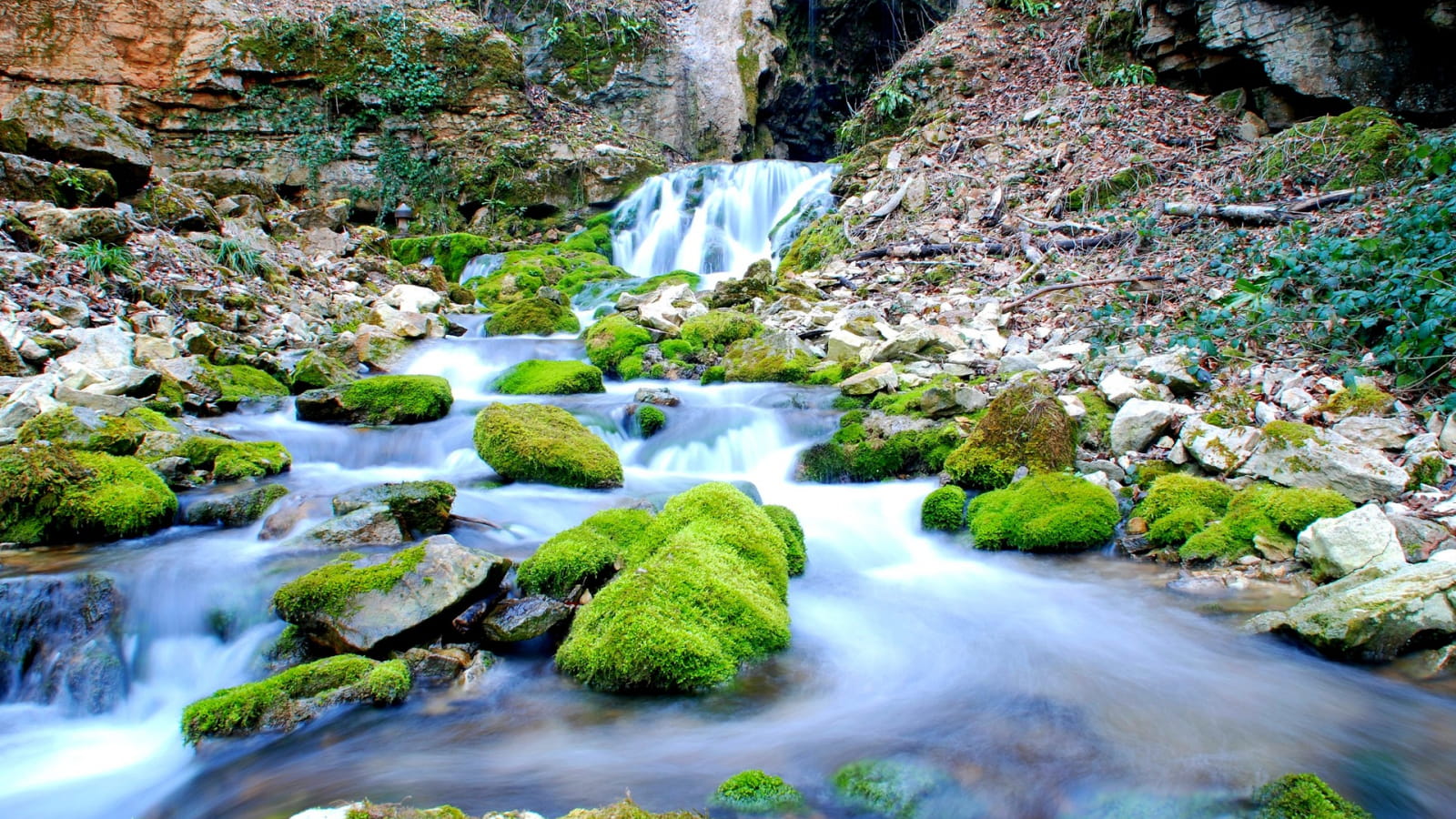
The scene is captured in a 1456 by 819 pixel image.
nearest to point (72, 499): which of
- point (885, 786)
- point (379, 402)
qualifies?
point (379, 402)

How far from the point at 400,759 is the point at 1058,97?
14390mm

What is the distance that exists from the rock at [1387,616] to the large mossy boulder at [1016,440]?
6.63ft

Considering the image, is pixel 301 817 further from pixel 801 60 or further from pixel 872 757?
pixel 801 60

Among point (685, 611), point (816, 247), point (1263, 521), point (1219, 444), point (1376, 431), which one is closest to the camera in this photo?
point (685, 611)

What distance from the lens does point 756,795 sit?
2.52 metres

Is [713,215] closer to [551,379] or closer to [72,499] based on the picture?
[551,379]

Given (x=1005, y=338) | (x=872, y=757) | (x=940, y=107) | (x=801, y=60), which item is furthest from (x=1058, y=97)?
(x=872, y=757)

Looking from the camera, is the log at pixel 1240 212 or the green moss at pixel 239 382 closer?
the green moss at pixel 239 382

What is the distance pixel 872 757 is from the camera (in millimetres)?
2811

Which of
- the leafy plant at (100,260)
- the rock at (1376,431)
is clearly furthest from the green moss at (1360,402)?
the leafy plant at (100,260)

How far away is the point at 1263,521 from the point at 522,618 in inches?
166

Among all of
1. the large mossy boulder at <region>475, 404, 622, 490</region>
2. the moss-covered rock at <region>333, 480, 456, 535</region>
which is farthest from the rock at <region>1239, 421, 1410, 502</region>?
the moss-covered rock at <region>333, 480, 456, 535</region>

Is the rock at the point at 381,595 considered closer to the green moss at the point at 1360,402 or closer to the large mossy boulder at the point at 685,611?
the large mossy boulder at the point at 685,611

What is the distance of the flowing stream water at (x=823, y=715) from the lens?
2.67 meters
